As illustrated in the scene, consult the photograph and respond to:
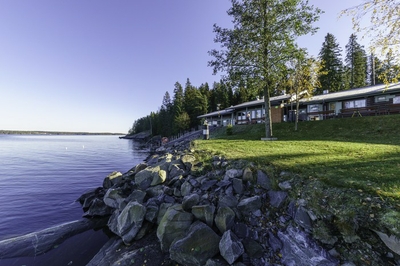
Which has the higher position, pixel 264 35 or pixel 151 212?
pixel 264 35

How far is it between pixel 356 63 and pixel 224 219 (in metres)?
54.0

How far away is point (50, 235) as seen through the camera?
23.4 feet

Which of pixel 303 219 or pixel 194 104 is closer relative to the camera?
pixel 303 219

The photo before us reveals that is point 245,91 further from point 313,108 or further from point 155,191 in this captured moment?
point 155,191

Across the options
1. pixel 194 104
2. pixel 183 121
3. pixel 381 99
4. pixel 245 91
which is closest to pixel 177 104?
pixel 194 104

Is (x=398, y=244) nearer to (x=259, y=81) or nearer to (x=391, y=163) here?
(x=391, y=163)

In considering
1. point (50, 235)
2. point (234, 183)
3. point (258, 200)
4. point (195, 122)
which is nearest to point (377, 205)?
point (258, 200)

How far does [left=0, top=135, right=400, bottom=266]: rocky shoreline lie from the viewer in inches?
140

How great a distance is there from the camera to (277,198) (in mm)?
5070

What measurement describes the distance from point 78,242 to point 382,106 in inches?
1019

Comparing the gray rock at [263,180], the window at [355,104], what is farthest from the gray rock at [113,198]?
the window at [355,104]

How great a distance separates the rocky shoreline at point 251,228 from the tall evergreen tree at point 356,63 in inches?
1930

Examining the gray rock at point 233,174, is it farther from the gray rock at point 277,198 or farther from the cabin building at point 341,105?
the cabin building at point 341,105

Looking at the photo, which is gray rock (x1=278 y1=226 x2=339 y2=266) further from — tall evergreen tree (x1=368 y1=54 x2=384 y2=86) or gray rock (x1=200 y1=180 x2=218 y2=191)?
tall evergreen tree (x1=368 y1=54 x2=384 y2=86)
